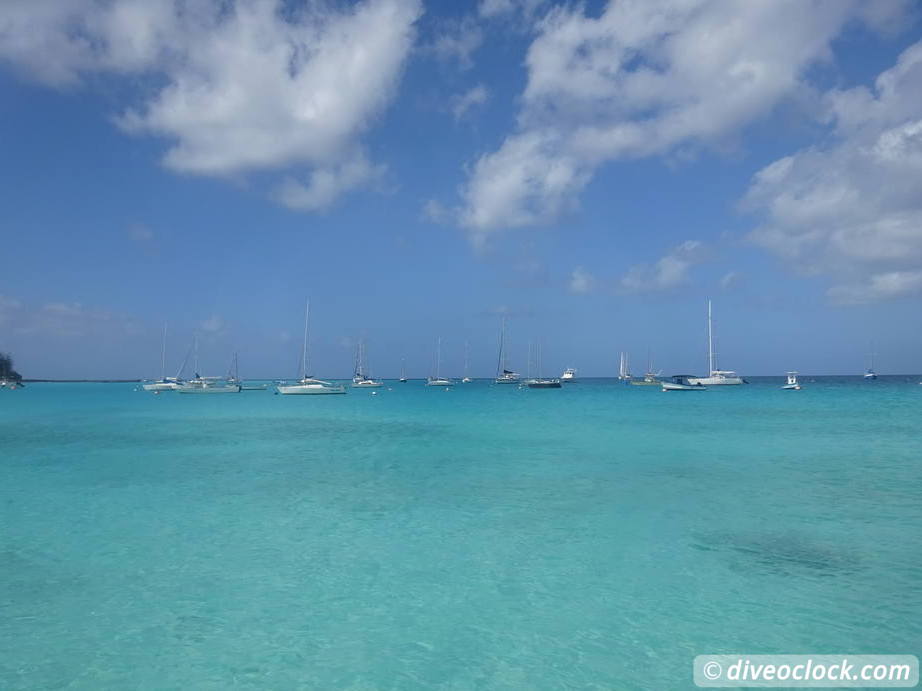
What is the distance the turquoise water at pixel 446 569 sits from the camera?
736 centimetres

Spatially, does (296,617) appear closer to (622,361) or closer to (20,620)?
(20,620)

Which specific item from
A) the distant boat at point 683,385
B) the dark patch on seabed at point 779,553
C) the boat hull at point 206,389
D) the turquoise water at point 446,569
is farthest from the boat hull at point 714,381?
the dark patch on seabed at point 779,553

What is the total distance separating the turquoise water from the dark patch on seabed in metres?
0.07

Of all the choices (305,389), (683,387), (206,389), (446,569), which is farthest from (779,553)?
(206,389)

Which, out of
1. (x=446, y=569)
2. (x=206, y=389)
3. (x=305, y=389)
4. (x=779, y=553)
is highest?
(x=305, y=389)

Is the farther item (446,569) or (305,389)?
(305,389)

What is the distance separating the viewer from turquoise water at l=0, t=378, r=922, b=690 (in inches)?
290

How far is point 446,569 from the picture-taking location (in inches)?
419

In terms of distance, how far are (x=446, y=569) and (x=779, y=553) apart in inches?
254

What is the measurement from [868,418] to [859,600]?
40.7m

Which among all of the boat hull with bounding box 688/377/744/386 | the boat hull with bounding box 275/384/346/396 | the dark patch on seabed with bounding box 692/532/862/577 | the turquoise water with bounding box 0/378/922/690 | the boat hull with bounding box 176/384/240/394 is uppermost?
the boat hull with bounding box 688/377/744/386

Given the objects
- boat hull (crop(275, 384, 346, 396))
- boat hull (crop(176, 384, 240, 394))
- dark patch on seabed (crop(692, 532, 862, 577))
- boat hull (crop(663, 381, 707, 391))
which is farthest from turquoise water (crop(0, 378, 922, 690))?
boat hull (crop(176, 384, 240, 394))

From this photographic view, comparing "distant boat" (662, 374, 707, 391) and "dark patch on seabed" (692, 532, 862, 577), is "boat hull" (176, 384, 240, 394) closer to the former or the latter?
"distant boat" (662, 374, 707, 391)

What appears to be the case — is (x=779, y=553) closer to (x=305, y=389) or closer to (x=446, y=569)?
(x=446, y=569)
